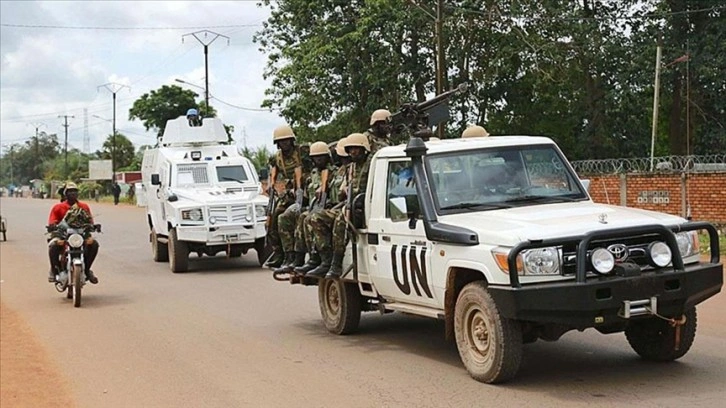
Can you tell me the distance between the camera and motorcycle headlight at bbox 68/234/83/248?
1402 cm

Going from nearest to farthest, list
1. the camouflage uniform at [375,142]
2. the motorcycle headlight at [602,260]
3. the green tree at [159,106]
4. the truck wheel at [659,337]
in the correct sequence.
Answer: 1. the motorcycle headlight at [602,260]
2. the truck wheel at [659,337]
3. the camouflage uniform at [375,142]
4. the green tree at [159,106]

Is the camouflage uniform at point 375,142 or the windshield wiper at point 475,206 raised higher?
the camouflage uniform at point 375,142

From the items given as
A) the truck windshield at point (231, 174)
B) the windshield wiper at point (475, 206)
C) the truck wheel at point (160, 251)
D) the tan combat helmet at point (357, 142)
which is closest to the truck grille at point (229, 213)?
the truck windshield at point (231, 174)

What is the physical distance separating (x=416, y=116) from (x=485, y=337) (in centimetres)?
408

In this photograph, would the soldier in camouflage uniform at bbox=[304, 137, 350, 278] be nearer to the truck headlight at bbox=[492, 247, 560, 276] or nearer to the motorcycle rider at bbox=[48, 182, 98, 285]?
the truck headlight at bbox=[492, 247, 560, 276]

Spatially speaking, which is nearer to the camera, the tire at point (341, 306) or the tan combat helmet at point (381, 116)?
the tire at point (341, 306)

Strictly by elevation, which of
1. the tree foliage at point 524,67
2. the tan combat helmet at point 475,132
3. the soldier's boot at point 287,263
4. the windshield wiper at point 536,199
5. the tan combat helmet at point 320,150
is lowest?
the soldier's boot at point 287,263

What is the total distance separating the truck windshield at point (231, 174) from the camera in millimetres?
20147

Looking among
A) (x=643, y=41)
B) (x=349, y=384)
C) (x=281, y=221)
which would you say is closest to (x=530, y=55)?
(x=643, y=41)

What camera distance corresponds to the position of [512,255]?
272 inches

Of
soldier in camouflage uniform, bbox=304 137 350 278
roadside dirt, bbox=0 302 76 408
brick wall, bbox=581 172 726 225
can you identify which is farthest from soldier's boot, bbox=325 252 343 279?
brick wall, bbox=581 172 726 225

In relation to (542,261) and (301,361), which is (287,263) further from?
(542,261)

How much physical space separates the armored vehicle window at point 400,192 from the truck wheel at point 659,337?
2.15m

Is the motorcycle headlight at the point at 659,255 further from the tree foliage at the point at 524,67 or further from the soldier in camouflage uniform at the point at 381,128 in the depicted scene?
the tree foliage at the point at 524,67
